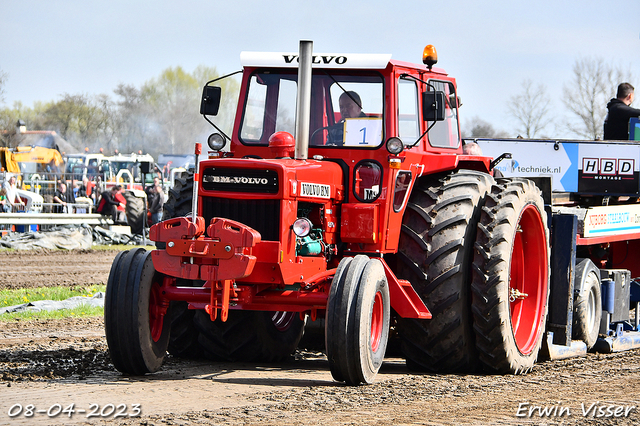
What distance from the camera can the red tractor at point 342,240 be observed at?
6.16 meters

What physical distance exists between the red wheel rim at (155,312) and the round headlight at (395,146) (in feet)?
7.08

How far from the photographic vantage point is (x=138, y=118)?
203ft

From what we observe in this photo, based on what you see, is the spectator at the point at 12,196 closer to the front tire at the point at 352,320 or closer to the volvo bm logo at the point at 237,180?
the volvo bm logo at the point at 237,180

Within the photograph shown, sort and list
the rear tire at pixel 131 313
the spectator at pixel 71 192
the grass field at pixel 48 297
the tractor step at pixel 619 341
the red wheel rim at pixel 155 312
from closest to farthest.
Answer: the rear tire at pixel 131 313
the red wheel rim at pixel 155 312
the tractor step at pixel 619 341
the grass field at pixel 48 297
the spectator at pixel 71 192

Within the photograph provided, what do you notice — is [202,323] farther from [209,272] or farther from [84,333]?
[84,333]

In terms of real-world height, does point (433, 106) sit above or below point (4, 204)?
above

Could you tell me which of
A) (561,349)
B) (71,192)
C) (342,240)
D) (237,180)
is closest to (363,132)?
(342,240)

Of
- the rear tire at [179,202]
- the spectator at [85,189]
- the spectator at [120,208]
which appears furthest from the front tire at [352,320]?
the spectator at [85,189]

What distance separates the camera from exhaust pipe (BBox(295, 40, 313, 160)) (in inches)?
264

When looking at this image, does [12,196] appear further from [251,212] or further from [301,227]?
[301,227]

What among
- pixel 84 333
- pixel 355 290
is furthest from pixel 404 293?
pixel 84 333

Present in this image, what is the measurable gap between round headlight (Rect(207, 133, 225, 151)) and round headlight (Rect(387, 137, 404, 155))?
1660mm

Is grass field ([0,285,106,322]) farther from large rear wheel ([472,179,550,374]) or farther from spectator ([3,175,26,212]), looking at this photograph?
spectator ([3,175,26,212])

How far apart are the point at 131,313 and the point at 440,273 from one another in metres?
2.48
